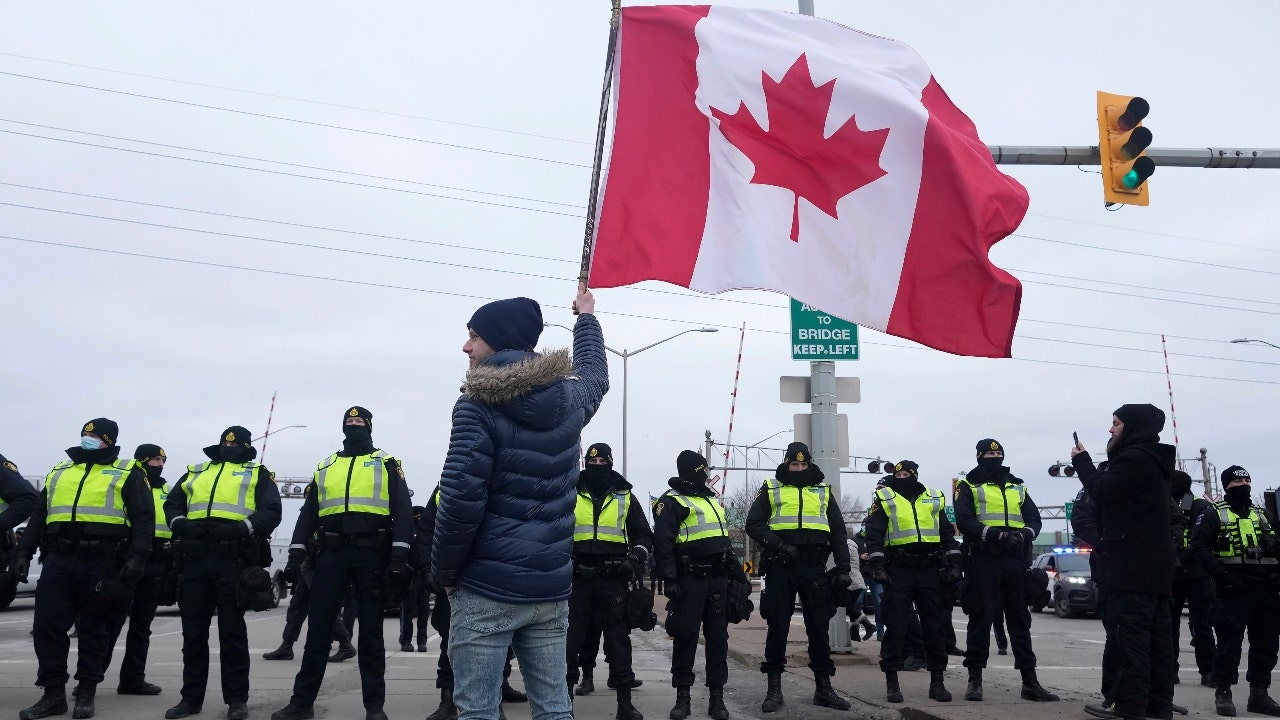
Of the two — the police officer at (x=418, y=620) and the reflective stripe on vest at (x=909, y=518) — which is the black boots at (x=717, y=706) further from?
the police officer at (x=418, y=620)

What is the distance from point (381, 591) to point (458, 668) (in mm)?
3876

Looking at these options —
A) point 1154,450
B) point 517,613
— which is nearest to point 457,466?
point 517,613

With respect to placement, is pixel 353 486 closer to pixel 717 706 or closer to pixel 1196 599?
pixel 717 706

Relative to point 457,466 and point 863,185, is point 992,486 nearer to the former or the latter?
point 863,185

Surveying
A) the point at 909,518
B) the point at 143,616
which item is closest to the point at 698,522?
the point at 909,518

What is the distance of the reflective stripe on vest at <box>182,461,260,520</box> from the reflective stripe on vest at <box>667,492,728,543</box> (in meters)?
3.25

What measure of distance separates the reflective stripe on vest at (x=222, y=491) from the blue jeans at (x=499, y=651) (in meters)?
4.46

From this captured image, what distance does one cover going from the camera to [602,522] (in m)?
8.79

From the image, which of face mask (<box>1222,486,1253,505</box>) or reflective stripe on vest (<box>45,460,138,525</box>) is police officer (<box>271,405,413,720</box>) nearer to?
reflective stripe on vest (<box>45,460,138,525</box>)

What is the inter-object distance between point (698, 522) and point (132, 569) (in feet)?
13.7

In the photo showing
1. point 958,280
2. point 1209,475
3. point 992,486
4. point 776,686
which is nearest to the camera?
point 958,280

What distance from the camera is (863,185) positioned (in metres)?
6.92

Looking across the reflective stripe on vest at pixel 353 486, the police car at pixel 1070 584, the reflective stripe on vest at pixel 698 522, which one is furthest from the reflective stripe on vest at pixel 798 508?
the police car at pixel 1070 584

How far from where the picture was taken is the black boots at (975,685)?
28.9 feet
